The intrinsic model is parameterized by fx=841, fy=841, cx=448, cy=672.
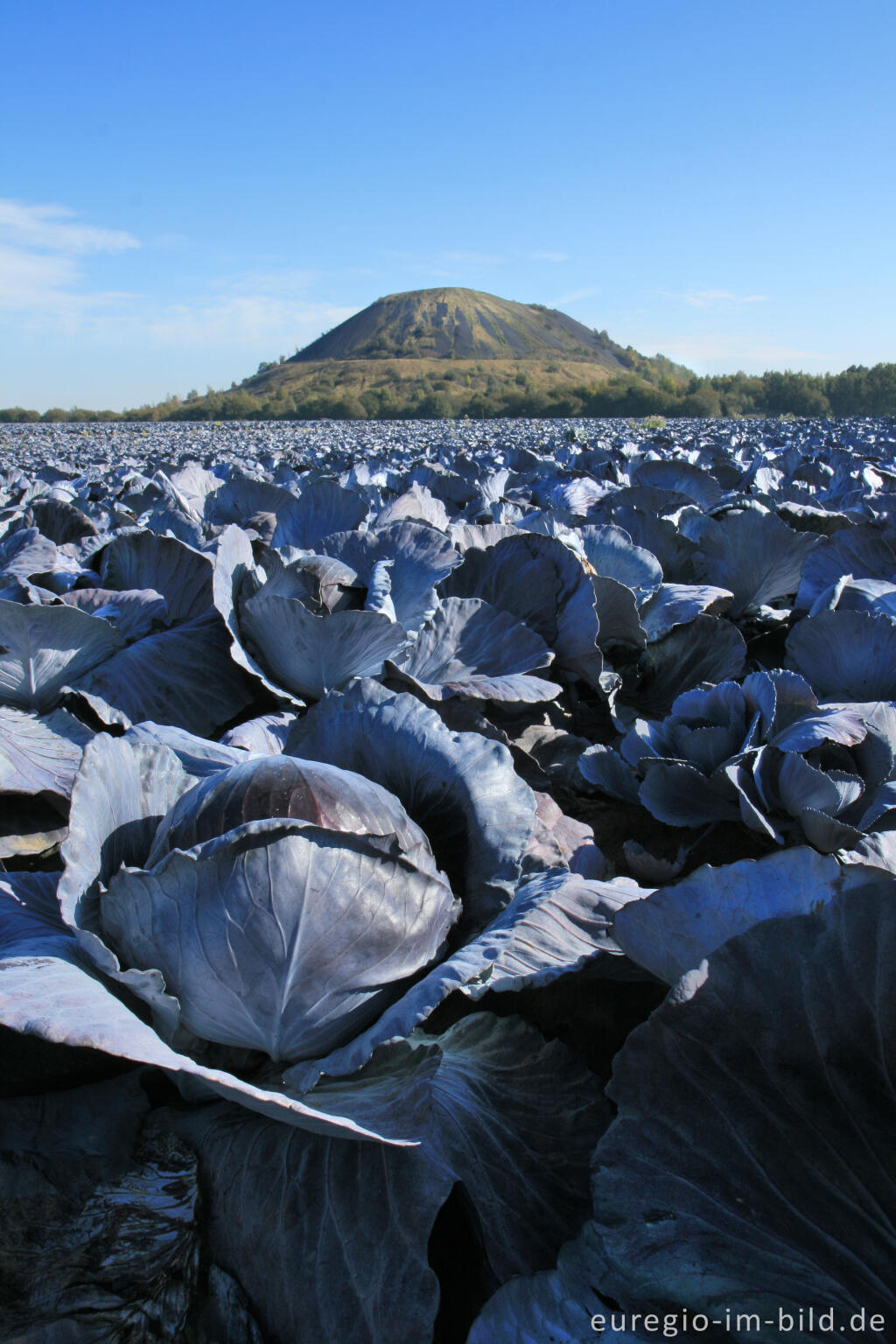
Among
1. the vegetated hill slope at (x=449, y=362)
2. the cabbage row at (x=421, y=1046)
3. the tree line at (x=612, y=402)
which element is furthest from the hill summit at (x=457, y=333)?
the cabbage row at (x=421, y=1046)

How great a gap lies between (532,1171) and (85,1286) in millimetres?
583

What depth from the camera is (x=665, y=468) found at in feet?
19.1

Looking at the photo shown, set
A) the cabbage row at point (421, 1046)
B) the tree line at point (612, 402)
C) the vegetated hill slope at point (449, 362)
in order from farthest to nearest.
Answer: the vegetated hill slope at point (449, 362)
the tree line at point (612, 402)
the cabbage row at point (421, 1046)

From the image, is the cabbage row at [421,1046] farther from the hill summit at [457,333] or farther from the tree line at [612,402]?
the hill summit at [457,333]

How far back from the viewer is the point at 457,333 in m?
125

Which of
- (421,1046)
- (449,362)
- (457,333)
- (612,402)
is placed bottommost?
(421,1046)

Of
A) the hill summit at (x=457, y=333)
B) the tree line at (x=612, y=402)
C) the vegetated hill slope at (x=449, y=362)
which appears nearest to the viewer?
the tree line at (x=612, y=402)

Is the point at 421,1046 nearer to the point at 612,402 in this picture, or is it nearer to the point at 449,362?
the point at 612,402

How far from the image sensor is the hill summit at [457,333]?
4678 inches

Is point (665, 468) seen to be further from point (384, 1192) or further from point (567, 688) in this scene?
point (384, 1192)

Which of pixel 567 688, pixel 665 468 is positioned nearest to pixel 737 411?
pixel 665 468

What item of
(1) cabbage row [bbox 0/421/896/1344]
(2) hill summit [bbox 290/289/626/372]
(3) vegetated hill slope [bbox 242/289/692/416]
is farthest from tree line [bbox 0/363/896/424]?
(2) hill summit [bbox 290/289/626/372]

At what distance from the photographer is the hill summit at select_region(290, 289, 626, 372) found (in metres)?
119

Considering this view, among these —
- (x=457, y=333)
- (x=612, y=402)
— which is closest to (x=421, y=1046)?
(x=612, y=402)
